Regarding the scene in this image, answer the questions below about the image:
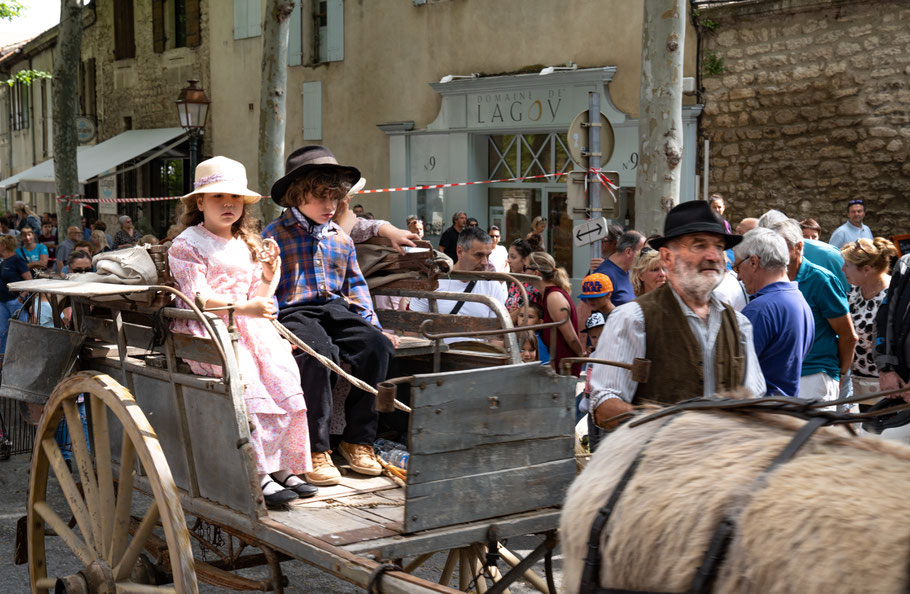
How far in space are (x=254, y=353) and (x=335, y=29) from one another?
1717cm

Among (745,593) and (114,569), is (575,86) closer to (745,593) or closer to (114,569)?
(114,569)

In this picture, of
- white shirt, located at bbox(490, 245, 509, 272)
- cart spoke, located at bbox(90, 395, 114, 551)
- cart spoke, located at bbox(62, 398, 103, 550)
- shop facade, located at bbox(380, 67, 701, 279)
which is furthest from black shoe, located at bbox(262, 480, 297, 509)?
shop facade, located at bbox(380, 67, 701, 279)

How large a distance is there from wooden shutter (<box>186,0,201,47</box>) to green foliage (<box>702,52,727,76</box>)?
13872mm

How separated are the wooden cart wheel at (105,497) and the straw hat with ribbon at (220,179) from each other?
34.2 inches

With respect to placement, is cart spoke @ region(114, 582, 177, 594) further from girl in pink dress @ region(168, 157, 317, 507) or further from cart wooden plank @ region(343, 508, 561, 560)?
cart wooden plank @ region(343, 508, 561, 560)

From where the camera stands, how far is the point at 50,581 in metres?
4.36

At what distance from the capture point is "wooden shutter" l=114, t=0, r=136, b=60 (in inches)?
1067

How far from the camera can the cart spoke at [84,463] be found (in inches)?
167

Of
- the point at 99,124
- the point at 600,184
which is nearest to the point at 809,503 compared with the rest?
the point at 600,184

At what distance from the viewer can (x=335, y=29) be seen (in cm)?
2033

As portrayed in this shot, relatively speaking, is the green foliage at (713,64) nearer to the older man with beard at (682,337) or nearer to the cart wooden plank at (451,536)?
the older man with beard at (682,337)

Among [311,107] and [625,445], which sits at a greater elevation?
[311,107]

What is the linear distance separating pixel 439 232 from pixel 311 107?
14.7 ft

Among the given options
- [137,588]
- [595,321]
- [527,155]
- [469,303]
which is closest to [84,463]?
[137,588]
